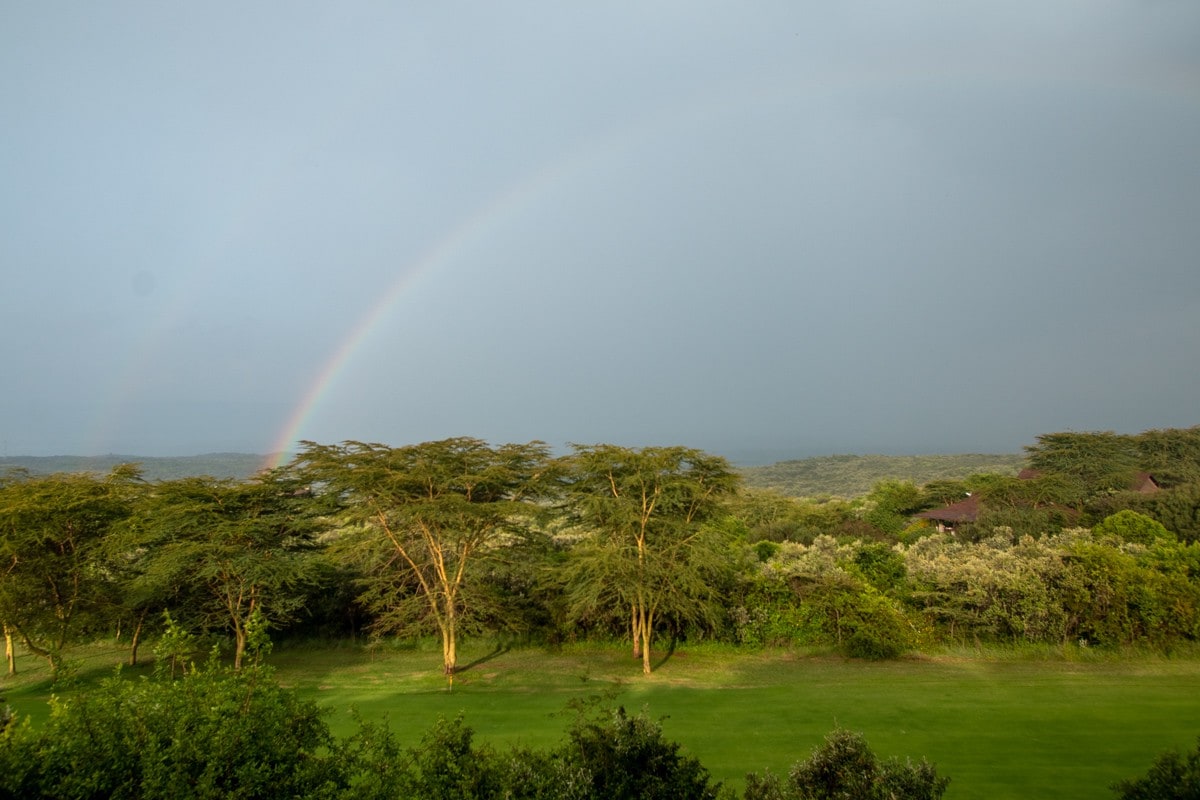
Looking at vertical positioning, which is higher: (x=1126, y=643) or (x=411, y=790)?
(x=411, y=790)

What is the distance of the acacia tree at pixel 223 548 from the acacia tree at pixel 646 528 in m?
8.06

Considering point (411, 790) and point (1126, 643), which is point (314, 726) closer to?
point (411, 790)

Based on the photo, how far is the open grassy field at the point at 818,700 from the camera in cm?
969

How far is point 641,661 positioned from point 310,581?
1007 centimetres

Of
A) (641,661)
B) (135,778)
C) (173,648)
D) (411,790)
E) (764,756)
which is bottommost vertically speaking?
(641,661)

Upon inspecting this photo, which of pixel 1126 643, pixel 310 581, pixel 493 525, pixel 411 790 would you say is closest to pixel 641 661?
pixel 493 525

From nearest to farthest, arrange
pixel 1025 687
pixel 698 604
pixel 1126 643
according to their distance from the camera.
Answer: pixel 1025 687 < pixel 1126 643 < pixel 698 604

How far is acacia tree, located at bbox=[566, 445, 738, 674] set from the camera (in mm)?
16875

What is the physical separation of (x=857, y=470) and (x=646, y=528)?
114390 millimetres

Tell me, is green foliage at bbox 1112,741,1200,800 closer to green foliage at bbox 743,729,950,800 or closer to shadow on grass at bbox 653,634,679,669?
green foliage at bbox 743,729,950,800

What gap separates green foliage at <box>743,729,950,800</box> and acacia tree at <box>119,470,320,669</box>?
15.4 metres

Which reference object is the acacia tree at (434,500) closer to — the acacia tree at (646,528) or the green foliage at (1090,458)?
the acacia tree at (646,528)

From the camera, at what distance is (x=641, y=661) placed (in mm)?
18406

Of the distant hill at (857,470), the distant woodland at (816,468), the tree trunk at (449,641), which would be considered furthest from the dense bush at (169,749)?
the distant hill at (857,470)
